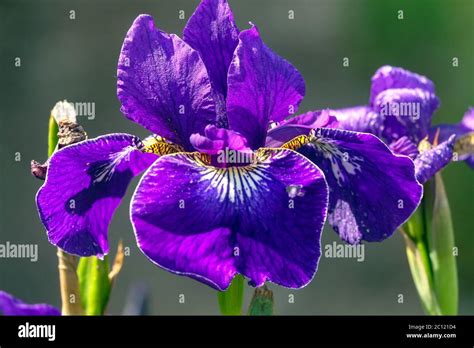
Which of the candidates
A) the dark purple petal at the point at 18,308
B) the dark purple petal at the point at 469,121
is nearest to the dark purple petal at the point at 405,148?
the dark purple petal at the point at 469,121

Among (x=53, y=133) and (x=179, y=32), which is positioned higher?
(x=179, y=32)

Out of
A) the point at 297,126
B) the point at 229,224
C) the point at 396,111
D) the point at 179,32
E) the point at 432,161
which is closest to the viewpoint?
the point at 229,224

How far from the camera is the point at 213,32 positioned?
3.84 ft

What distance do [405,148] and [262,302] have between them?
0.48 m

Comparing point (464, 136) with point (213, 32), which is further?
point (464, 136)

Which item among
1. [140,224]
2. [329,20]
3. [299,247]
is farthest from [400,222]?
[329,20]

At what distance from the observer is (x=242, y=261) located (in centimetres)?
102

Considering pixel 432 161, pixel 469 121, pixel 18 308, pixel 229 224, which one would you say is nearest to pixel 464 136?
pixel 469 121

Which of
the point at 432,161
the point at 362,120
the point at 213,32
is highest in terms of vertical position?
the point at 213,32

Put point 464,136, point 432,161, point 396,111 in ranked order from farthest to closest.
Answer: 1. point 464,136
2. point 396,111
3. point 432,161

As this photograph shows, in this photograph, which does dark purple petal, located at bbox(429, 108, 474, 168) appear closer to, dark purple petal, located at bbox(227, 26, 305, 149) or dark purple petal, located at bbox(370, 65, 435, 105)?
dark purple petal, located at bbox(370, 65, 435, 105)

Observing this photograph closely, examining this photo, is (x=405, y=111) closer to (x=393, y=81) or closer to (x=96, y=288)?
(x=393, y=81)

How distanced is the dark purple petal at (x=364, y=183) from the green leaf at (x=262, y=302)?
18 centimetres
